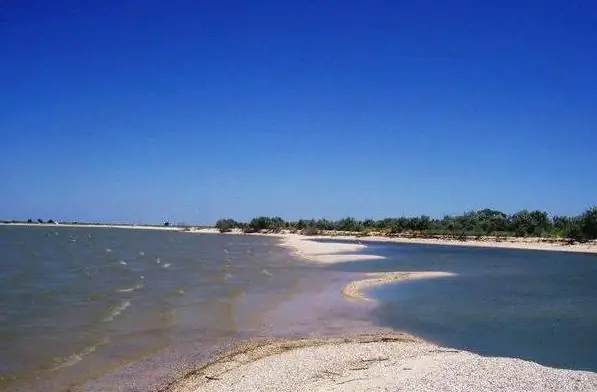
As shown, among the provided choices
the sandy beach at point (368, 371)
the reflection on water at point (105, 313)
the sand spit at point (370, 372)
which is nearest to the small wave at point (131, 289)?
the reflection on water at point (105, 313)

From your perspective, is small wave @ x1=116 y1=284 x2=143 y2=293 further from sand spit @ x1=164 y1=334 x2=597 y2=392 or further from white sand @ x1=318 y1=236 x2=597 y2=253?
white sand @ x1=318 y1=236 x2=597 y2=253

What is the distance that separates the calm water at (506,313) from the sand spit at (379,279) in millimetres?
832

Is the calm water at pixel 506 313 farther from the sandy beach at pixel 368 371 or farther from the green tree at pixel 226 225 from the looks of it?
the green tree at pixel 226 225

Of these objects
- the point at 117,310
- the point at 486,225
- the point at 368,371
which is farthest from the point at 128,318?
the point at 486,225

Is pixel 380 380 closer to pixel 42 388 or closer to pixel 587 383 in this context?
pixel 587 383

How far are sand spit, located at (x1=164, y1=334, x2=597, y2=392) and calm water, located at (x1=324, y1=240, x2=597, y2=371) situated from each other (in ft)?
8.15

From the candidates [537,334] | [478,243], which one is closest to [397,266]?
[537,334]

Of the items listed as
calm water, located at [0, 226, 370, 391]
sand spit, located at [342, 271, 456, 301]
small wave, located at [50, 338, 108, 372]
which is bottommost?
small wave, located at [50, 338, 108, 372]

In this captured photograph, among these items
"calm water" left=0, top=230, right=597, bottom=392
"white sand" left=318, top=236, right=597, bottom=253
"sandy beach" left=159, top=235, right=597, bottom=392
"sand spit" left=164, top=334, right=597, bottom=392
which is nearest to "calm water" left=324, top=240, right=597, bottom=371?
"calm water" left=0, top=230, right=597, bottom=392

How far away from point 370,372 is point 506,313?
11.4 m

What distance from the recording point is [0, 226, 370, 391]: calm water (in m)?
12.4

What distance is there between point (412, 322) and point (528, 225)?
77.7 metres

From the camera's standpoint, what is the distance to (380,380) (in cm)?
972

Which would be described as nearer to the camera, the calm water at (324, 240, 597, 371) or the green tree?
the calm water at (324, 240, 597, 371)
